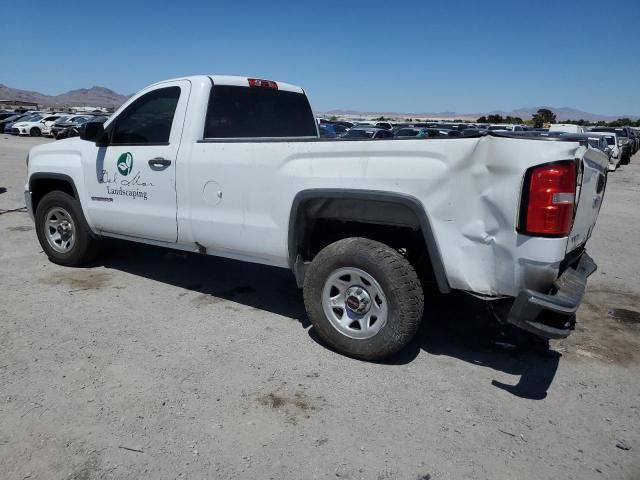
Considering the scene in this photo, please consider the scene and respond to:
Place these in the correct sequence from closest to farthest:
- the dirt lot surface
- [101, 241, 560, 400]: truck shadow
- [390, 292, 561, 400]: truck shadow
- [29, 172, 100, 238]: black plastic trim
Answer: the dirt lot surface < [390, 292, 561, 400]: truck shadow < [101, 241, 560, 400]: truck shadow < [29, 172, 100, 238]: black plastic trim

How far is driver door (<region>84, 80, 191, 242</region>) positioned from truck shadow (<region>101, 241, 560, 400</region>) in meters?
0.81

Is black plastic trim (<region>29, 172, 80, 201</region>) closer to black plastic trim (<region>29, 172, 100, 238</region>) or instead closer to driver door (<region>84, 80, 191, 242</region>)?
black plastic trim (<region>29, 172, 100, 238</region>)

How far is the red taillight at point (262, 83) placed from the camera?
503 centimetres

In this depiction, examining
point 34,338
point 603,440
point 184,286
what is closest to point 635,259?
point 603,440

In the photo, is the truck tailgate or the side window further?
the side window

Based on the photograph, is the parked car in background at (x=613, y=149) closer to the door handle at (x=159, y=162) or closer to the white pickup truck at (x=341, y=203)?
the white pickup truck at (x=341, y=203)

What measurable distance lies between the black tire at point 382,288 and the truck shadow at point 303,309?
273mm

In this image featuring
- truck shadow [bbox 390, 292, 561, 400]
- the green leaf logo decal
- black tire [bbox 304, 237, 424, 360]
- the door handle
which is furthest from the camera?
the green leaf logo decal

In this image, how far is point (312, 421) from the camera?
119 inches

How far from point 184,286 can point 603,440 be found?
3.91 meters

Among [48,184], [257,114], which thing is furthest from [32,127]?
[257,114]

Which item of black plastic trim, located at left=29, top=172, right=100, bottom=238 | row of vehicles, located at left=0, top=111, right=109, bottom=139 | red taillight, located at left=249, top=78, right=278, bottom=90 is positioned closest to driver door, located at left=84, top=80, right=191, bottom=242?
black plastic trim, located at left=29, top=172, right=100, bottom=238

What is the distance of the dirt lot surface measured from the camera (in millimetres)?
2680

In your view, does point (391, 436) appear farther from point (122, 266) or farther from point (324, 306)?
point (122, 266)
